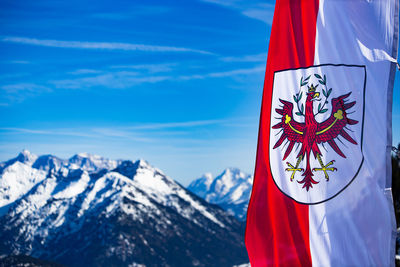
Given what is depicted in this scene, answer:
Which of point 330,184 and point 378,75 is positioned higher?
point 378,75

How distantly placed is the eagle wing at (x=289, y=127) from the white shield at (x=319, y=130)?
0.9 inches

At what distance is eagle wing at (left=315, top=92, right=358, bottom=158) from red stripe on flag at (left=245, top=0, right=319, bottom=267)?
1.39m

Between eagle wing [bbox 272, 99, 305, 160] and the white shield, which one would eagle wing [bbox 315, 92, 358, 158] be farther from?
eagle wing [bbox 272, 99, 305, 160]

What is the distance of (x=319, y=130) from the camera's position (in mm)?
11328

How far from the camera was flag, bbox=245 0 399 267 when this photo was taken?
1056 cm

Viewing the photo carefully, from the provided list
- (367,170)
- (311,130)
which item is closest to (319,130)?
(311,130)

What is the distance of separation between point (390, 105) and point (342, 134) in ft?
3.80

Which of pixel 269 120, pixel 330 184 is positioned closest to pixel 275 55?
pixel 269 120

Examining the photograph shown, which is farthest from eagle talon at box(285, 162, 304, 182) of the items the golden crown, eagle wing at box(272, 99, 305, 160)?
the golden crown

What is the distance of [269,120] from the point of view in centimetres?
1251

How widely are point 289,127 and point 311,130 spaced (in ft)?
2.16

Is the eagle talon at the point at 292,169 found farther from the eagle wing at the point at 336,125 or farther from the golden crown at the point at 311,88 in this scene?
the golden crown at the point at 311,88

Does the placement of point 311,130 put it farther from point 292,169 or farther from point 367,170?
point 367,170

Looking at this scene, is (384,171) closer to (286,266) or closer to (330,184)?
(330,184)
